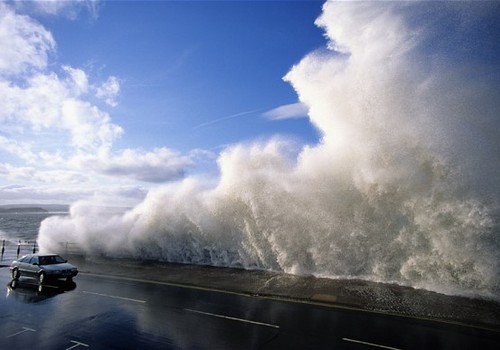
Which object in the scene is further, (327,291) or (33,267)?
(33,267)

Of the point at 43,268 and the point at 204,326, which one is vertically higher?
the point at 43,268

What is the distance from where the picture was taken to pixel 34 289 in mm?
13961

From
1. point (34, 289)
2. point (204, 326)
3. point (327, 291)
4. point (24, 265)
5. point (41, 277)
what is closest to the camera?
point (204, 326)

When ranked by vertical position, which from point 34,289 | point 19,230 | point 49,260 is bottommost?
point 34,289

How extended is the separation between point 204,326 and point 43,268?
1001 centimetres

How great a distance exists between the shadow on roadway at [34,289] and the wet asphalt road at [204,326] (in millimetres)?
182

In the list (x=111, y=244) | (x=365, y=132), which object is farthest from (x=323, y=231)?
(x=111, y=244)

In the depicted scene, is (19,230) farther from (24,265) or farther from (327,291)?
(327,291)

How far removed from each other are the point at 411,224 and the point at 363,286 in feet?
11.8

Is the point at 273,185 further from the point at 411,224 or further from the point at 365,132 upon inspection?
the point at 411,224

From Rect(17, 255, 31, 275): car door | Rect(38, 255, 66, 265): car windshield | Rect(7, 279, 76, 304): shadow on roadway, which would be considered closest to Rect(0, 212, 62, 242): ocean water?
Rect(17, 255, 31, 275): car door

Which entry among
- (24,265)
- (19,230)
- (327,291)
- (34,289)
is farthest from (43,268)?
(19,230)

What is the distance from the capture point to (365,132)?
15.2 m

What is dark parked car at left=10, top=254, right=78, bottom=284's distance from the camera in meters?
14.5
